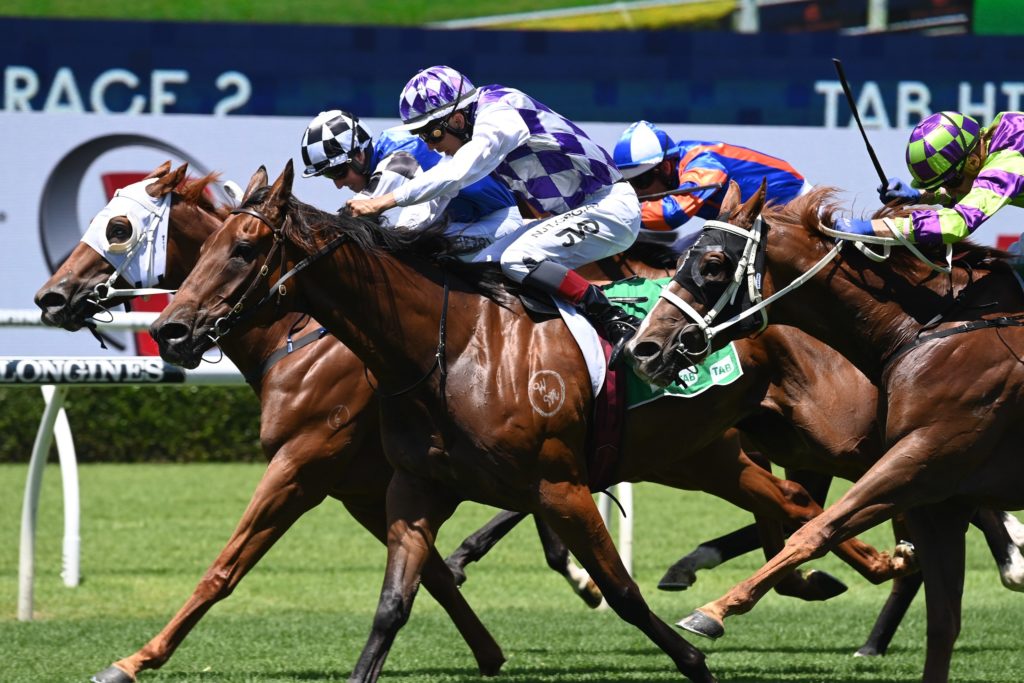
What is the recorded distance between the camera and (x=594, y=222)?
4852 millimetres

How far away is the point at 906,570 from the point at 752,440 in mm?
779

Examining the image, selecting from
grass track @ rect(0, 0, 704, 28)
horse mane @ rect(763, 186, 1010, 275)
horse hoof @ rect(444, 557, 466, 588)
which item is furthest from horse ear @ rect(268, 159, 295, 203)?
grass track @ rect(0, 0, 704, 28)

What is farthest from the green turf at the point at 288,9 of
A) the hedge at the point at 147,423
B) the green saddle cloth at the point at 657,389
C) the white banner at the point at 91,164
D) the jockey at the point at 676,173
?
the green saddle cloth at the point at 657,389

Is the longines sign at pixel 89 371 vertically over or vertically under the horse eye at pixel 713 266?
under

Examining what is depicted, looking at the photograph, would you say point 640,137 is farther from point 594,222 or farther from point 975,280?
point 975,280

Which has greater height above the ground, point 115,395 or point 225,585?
point 225,585

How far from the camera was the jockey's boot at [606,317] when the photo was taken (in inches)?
182

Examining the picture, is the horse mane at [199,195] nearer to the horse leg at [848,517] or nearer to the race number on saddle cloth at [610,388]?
the race number on saddle cloth at [610,388]

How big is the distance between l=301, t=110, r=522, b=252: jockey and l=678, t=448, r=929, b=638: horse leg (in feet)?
4.58

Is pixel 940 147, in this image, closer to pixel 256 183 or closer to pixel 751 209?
pixel 751 209

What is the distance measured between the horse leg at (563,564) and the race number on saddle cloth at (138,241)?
176 centimetres

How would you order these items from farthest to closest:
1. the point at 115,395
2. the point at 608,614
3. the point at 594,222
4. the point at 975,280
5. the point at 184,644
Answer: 1. the point at 115,395
2. the point at 608,614
3. the point at 184,644
4. the point at 594,222
5. the point at 975,280

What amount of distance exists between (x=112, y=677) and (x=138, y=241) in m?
1.49

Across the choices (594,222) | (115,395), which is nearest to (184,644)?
(594,222)
